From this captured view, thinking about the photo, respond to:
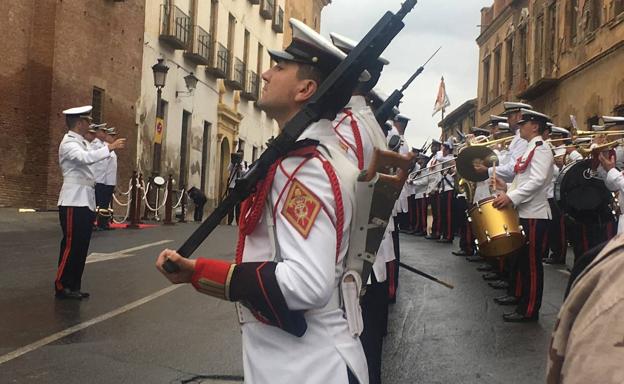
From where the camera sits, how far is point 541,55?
96.1ft

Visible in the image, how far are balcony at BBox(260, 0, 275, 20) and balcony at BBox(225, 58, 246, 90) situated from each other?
4.26 meters

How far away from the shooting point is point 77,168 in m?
8.22

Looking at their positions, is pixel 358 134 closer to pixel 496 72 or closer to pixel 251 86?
pixel 251 86

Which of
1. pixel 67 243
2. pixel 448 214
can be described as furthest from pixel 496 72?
pixel 67 243

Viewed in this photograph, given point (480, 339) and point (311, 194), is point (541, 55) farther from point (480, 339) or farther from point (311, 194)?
point (311, 194)

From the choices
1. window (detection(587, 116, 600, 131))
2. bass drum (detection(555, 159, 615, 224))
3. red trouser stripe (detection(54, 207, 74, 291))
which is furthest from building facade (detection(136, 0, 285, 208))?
bass drum (detection(555, 159, 615, 224))

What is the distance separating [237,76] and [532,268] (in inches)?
1134

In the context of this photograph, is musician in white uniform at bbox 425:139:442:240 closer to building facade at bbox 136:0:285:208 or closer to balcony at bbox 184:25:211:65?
building facade at bbox 136:0:285:208

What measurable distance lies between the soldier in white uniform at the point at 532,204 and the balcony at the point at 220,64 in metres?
23.8

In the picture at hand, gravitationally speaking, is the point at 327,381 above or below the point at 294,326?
below

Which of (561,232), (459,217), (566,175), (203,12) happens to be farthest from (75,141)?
(203,12)

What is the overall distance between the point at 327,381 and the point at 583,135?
875 cm

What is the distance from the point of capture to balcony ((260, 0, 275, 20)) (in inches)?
1515

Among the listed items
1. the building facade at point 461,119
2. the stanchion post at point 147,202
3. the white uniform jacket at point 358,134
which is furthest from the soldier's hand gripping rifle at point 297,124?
the building facade at point 461,119
